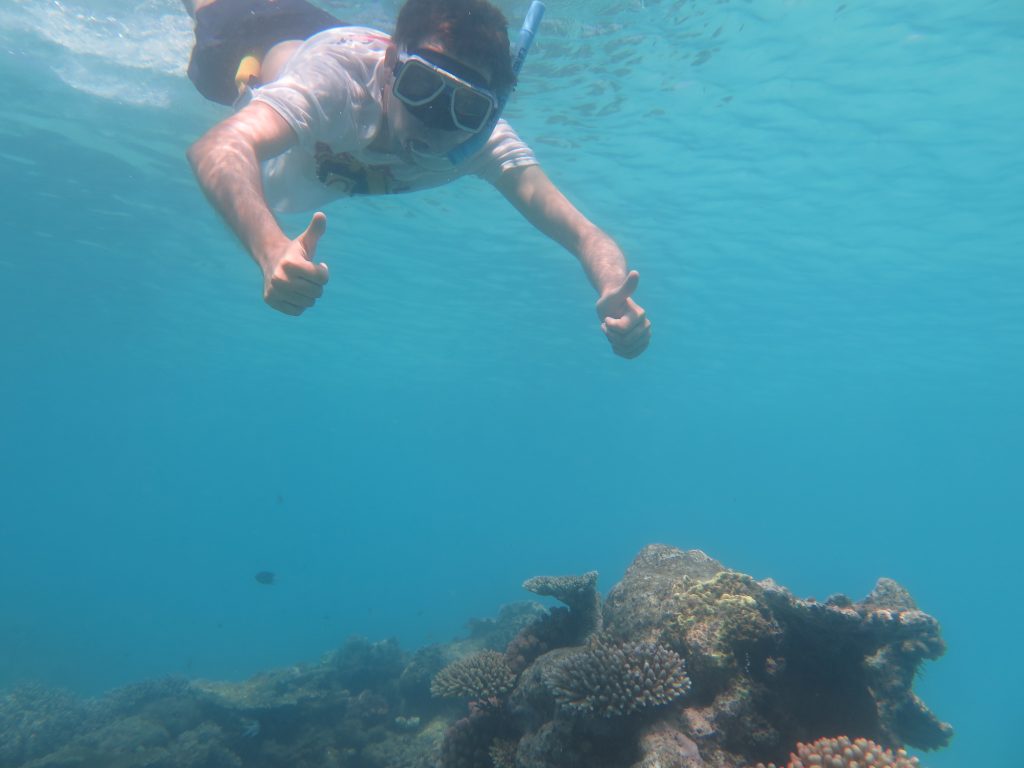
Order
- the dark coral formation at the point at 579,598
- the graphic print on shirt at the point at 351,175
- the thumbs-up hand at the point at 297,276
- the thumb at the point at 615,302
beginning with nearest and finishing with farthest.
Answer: the thumbs-up hand at the point at 297,276
the thumb at the point at 615,302
the graphic print on shirt at the point at 351,175
the dark coral formation at the point at 579,598

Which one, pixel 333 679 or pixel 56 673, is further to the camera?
pixel 56 673

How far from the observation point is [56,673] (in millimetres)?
28547

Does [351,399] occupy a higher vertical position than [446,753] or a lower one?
lower

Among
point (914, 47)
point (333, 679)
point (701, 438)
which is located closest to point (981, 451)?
point (701, 438)

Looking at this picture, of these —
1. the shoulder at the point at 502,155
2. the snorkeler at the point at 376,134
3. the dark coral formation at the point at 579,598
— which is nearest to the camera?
the snorkeler at the point at 376,134

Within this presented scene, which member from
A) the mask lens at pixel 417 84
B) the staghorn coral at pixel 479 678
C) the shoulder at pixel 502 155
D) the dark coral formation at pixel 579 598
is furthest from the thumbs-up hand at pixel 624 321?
the staghorn coral at pixel 479 678

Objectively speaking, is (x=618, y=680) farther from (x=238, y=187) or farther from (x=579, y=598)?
(x=238, y=187)

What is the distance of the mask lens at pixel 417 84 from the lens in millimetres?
3748

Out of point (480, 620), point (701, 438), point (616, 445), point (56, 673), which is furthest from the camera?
point (616, 445)

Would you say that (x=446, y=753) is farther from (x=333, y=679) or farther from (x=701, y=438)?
(x=701, y=438)

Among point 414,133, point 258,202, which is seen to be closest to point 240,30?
point 414,133

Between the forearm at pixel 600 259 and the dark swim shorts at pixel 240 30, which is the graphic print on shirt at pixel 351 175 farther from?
the dark swim shorts at pixel 240 30

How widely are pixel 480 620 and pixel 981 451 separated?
71.3 m

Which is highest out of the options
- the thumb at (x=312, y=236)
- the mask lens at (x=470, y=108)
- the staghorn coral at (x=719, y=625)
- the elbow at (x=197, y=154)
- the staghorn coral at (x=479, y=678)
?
the mask lens at (x=470, y=108)
